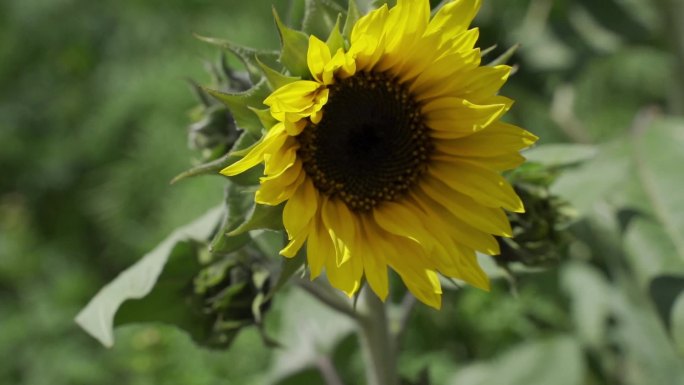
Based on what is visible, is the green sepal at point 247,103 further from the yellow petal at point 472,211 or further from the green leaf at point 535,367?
the green leaf at point 535,367

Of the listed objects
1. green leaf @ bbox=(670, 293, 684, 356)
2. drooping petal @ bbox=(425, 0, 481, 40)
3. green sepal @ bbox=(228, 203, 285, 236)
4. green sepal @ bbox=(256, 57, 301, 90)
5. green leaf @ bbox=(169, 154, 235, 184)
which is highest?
drooping petal @ bbox=(425, 0, 481, 40)

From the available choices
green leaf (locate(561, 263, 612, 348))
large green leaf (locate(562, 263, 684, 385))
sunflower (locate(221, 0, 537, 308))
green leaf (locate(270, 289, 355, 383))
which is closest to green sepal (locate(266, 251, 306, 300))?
sunflower (locate(221, 0, 537, 308))

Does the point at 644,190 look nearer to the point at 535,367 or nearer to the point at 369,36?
the point at 535,367

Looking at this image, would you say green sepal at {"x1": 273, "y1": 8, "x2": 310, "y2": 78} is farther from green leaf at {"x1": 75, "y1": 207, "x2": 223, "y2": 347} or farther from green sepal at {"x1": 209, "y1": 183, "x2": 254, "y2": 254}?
green leaf at {"x1": 75, "y1": 207, "x2": 223, "y2": 347}

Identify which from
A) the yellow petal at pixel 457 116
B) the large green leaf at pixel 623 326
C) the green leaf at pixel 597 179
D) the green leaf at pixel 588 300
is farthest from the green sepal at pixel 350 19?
the green leaf at pixel 588 300

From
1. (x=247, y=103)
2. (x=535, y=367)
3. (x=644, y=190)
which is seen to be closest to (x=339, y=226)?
(x=247, y=103)

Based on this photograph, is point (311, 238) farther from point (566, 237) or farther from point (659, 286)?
point (659, 286)
